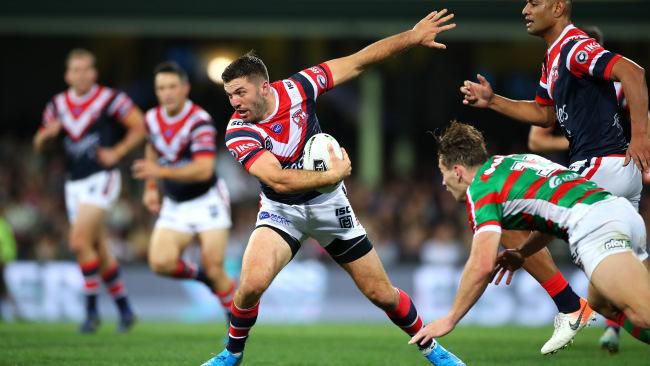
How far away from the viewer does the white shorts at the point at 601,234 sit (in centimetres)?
552

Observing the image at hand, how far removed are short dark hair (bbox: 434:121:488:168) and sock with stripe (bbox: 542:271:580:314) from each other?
5.42ft

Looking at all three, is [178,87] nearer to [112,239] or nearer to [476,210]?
[476,210]

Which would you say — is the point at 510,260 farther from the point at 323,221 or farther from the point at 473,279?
the point at 323,221

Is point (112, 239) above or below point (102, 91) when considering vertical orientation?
below

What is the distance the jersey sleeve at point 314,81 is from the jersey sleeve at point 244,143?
60cm

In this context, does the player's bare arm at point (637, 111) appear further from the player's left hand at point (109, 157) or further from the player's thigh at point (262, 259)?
the player's left hand at point (109, 157)

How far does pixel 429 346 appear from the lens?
21.1 ft

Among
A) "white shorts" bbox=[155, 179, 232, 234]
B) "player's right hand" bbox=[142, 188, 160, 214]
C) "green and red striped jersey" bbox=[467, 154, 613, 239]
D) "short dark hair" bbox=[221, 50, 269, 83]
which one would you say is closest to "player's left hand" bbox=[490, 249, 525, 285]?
"green and red striped jersey" bbox=[467, 154, 613, 239]

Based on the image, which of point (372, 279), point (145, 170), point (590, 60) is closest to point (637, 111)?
point (590, 60)

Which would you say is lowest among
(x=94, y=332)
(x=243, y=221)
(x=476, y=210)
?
(x=243, y=221)

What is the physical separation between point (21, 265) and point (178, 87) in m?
6.13

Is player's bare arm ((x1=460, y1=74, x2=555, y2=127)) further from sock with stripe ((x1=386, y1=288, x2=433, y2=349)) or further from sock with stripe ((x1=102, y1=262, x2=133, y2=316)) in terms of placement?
sock with stripe ((x1=102, y1=262, x2=133, y2=316))

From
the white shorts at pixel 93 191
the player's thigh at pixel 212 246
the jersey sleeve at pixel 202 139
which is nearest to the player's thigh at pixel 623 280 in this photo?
the player's thigh at pixel 212 246

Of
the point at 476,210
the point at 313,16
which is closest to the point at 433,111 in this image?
the point at 313,16
